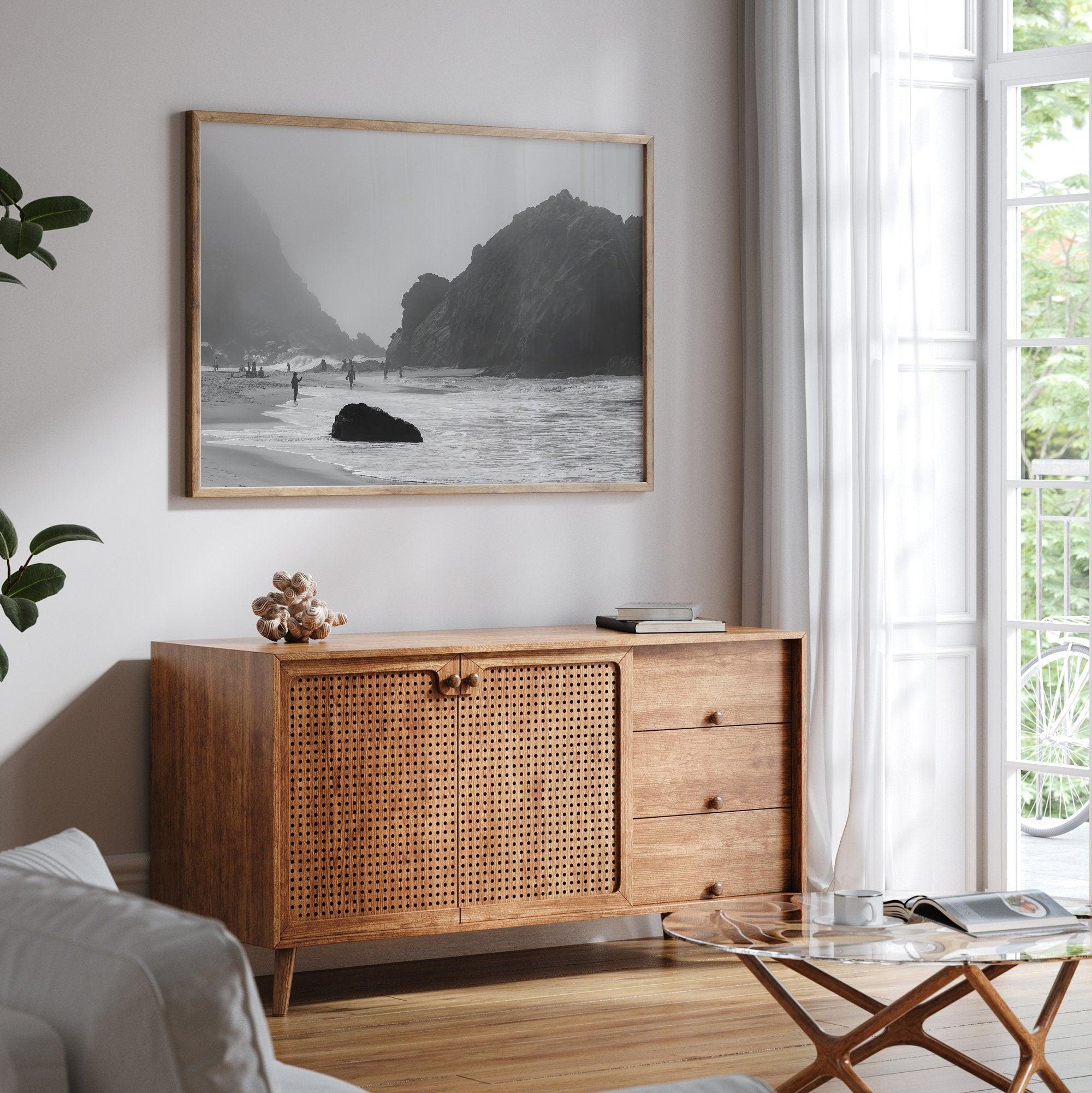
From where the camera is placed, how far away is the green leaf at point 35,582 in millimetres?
3189

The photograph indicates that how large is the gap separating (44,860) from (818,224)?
3.06 metres

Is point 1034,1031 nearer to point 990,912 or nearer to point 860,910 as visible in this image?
point 990,912

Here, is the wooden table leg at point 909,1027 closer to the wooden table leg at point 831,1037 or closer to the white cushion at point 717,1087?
the wooden table leg at point 831,1037

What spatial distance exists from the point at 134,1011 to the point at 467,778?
Result: 105 inches

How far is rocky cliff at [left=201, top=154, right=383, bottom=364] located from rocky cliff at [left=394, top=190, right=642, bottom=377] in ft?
0.87

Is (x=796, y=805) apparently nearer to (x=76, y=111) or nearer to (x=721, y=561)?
(x=721, y=561)

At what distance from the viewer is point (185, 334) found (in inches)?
157

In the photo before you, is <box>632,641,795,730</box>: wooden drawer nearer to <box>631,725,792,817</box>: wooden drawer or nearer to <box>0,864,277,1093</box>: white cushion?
<box>631,725,792,817</box>: wooden drawer

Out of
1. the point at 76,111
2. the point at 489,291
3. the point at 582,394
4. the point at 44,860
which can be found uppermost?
the point at 76,111

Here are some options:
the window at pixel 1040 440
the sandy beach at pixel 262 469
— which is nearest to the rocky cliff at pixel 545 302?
the sandy beach at pixel 262 469

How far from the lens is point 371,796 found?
3.69 meters

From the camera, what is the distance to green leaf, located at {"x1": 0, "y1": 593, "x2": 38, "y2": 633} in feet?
10.1

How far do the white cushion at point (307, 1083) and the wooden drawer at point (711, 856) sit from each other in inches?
81.2

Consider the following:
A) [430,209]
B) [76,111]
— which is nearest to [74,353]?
[76,111]
